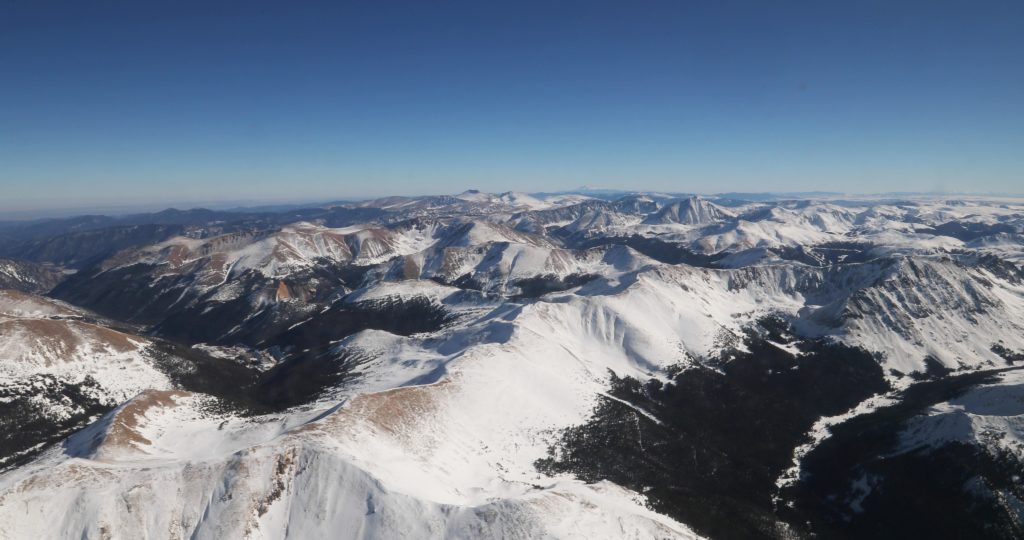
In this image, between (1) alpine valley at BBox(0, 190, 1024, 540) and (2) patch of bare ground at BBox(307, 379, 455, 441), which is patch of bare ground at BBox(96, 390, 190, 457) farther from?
(2) patch of bare ground at BBox(307, 379, 455, 441)

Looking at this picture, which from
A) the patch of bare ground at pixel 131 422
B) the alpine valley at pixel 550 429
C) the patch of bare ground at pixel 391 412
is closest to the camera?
the alpine valley at pixel 550 429

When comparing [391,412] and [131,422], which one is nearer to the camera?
[131,422]

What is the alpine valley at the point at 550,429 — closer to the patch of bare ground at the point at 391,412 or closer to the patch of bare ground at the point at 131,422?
the patch of bare ground at the point at 391,412

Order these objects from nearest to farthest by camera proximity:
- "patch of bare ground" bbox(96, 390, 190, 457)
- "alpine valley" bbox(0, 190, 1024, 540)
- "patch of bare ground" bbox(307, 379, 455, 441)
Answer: "alpine valley" bbox(0, 190, 1024, 540)
"patch of bare ground" bbox(96, 390, 190, 457)
"patch of bare ground" bbox(307, 379, 455, 441)

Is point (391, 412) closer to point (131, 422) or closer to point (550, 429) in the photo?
point (550, 429)

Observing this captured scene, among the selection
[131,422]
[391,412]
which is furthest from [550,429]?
[131,422]

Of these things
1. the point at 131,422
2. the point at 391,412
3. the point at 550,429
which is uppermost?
the point at 131,422

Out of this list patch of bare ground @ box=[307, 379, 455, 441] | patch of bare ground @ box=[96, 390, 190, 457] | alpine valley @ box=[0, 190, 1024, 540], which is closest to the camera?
alpine valley @ box=[0, 190, 1024, 540]

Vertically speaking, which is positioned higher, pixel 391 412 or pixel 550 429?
pixel 391 412

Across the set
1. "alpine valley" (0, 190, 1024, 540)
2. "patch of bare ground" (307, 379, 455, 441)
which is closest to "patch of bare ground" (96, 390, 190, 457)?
"alpine valley" (0, 190, 1024, 540)

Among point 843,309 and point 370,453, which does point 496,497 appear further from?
point 843,309

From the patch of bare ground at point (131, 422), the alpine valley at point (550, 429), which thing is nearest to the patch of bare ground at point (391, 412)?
the alpine valley at point (550, 429)

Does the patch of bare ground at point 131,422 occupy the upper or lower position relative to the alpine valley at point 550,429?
upper

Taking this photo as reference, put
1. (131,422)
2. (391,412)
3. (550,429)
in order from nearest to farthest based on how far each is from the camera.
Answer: (131,422), (391,412), (550,429)
